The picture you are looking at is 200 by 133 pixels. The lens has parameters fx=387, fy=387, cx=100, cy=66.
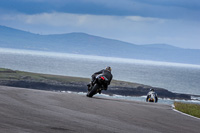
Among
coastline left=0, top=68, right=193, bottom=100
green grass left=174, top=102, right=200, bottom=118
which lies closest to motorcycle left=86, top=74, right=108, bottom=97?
green grass left=174, top=102, right=200, bottom=118

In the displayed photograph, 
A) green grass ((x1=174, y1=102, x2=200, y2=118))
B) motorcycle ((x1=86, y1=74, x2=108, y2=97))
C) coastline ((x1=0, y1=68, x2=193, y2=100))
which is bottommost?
green grass ((x1=174, y1=102, x2=200, y2=118))

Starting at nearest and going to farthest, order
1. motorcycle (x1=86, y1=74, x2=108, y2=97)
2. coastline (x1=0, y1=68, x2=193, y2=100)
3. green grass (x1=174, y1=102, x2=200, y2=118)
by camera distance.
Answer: green grass (x1=174, y1=102, x2=200, y2=118) → motorcycle (x1=86, y1=74, x2=108, y2=97) → coastline (x1=0, y1=68, x2=193, y2=100)

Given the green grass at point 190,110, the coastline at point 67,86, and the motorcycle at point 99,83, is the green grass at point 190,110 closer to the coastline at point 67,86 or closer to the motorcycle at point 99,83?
the motorcycle at point 99,83

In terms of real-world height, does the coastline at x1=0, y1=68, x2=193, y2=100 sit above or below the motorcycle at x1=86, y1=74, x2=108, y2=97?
above

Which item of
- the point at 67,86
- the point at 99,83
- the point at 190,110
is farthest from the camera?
the point at 67,86

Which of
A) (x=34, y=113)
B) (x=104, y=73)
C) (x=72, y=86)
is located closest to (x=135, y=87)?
(x=72, y=86)

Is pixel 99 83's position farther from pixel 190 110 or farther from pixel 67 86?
pixel 67 86

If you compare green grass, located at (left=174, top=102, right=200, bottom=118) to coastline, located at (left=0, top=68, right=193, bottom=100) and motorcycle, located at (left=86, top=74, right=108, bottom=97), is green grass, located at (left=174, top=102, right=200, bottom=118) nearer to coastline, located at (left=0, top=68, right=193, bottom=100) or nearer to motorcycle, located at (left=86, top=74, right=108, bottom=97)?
motorcycle, located at (left=86, top=74, right=108, bottom=97)

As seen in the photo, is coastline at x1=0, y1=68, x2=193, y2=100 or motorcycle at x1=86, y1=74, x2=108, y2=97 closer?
motorcycle at x1=86, y1=74, x2=108, y2=97

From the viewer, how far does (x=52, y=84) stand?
314ft

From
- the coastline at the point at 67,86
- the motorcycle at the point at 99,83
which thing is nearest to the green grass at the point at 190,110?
the motorcycle at the point at 99,83

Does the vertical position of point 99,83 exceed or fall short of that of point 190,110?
it exceeds it

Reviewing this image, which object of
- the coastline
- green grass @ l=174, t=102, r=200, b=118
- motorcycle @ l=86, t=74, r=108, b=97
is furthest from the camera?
the coastline

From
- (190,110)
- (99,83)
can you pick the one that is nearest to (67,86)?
(99,83)
